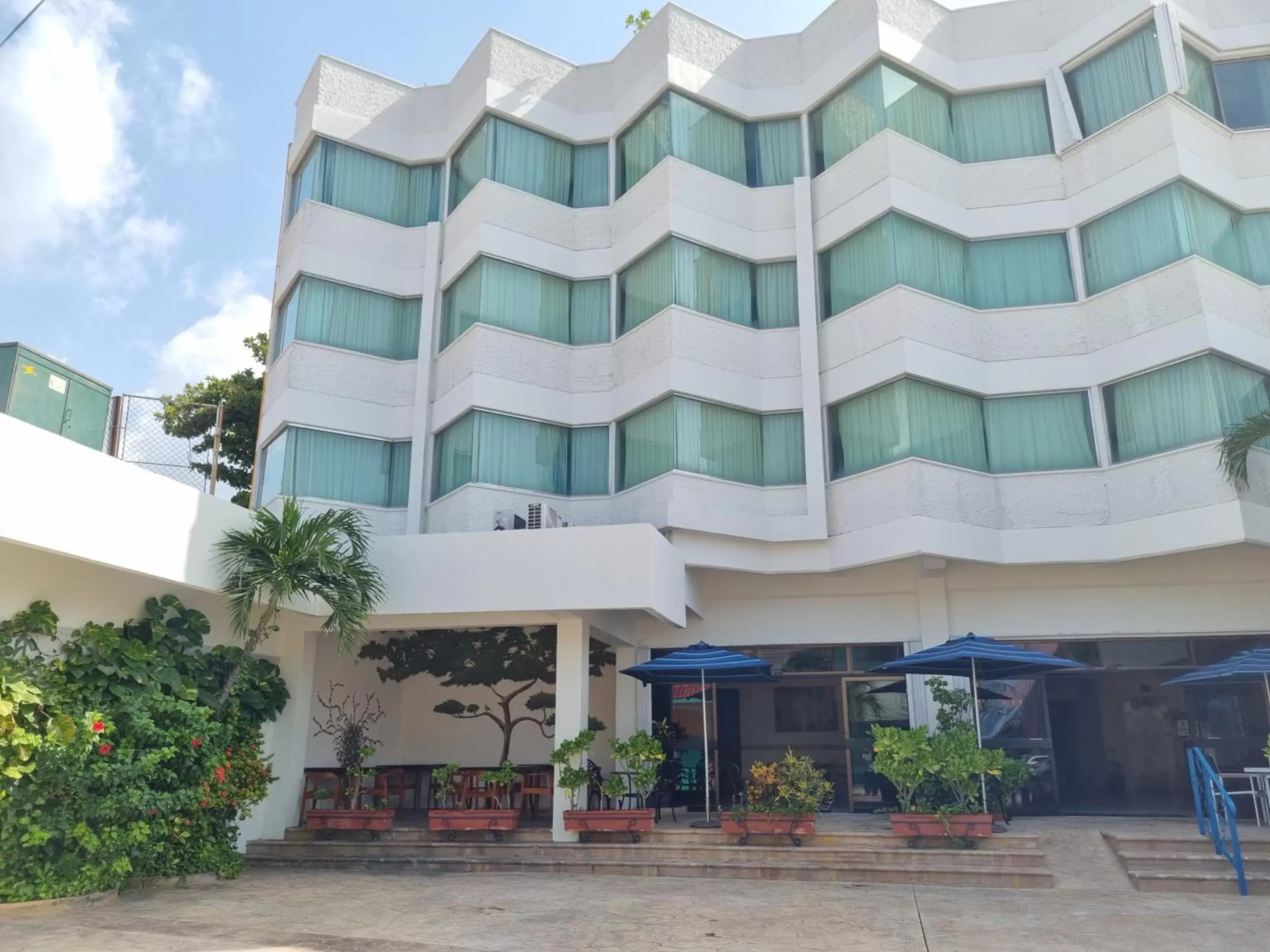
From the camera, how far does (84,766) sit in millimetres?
9273

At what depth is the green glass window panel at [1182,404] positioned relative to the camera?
45.0ft

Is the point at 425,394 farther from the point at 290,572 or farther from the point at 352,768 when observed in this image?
the point at 352,768

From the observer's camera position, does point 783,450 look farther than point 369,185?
No

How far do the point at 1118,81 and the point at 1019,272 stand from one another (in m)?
3.27

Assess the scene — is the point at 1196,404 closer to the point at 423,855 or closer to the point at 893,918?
the point at 893,918

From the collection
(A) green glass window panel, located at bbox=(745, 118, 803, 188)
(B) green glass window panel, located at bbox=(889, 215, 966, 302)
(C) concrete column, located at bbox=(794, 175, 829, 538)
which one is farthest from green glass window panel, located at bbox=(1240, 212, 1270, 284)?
(A) green glass window panel, located at bbox=(745, 118, 803, 188)

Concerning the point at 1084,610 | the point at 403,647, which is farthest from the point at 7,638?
the point at 1084,610

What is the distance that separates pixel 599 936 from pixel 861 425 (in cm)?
948

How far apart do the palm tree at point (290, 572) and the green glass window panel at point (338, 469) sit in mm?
3959

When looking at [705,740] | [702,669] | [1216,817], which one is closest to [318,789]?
[705,740]

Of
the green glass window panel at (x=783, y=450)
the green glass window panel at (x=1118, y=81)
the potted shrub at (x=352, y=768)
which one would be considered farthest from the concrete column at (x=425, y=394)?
the green glass window panel at (x=1118, y=81)

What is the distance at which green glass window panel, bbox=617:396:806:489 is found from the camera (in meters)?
15.4

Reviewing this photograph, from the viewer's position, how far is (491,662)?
15789 mm

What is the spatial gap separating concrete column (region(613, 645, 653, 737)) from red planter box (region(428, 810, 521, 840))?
337cm
